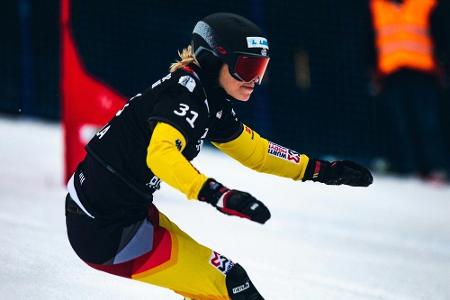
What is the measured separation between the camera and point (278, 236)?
5.08 metres

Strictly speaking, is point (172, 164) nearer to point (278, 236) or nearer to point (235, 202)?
point (235, 202)

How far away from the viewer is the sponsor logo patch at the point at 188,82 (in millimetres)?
2615

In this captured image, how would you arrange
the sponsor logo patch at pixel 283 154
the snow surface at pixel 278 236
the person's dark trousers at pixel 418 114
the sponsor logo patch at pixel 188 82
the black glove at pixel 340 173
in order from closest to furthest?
the sponsor logo patch at pixel 188 82, the black glove at pixel 340 173, the sponsor logo patch at pixel 283 154, the snow surface at pixel 278 236, the person's dark trousers at pixel 418 114

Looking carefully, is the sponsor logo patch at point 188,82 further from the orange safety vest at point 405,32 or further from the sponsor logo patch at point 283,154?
the orange safety vest at point 405,32

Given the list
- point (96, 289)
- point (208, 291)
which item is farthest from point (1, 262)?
point (208, 291)

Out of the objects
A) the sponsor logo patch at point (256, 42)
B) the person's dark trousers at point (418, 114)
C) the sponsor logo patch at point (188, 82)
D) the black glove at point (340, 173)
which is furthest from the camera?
the person's dark trousers at point (418, 114)

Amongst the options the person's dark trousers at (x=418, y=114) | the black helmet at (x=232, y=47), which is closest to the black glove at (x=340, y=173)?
the black helmet at (x=232, y=47)

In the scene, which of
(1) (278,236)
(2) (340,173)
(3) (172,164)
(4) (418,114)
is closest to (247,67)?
(3) (172,164)

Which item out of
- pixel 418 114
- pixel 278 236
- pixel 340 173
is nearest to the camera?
pixel 340 173

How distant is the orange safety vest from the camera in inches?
286

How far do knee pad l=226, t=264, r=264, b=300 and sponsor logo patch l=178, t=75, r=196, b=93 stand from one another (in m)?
0.67

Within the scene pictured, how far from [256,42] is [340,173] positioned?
0.70m

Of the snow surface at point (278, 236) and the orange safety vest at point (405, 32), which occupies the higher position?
the orange safety vest at point (405, 32)

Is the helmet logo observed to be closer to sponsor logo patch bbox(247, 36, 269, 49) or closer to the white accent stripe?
sponsor logo patch bbox(247, 36, 269, 49)
